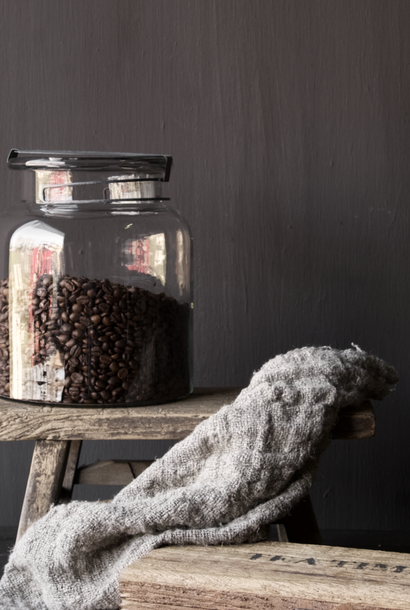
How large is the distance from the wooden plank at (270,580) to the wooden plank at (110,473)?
0.32 meters

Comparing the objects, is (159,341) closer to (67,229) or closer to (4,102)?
(67,229)

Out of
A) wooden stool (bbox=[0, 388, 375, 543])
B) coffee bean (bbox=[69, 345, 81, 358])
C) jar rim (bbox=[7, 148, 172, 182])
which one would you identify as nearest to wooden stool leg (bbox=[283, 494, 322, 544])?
wooden stool (bbox=[0, 388, 375, 543])

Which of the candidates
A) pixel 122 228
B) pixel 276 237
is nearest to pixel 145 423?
pixel 122 228

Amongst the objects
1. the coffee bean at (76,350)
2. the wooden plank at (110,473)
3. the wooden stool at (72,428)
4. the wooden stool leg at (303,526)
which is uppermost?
the coffee bean at (76,350)

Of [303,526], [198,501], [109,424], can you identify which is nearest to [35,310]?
[109,424]

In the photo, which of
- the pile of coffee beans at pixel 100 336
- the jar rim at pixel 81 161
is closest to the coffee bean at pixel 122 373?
the pile of coffee beans at pixel 100 336

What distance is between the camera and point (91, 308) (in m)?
0.90

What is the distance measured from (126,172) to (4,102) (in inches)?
19.3

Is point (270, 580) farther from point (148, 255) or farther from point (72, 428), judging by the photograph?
point (148, 255)

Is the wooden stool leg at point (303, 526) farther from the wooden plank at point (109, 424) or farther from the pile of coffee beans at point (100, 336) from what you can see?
the pile of coffee beans at point (100, 336)

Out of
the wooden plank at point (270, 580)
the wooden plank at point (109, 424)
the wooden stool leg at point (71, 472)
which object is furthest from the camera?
the wooden stool leg at point (71, 472)

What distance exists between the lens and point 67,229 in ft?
3.03

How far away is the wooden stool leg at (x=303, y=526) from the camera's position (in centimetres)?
93

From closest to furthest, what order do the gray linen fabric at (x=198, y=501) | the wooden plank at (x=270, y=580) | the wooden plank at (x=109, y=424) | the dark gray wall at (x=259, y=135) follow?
the wooden plank at (x=270, y=580), the gray linen fabric at (x=198, y=501), the wooden plank at (x=109, y=424), the dark gray wall at (x=259, y=135)
